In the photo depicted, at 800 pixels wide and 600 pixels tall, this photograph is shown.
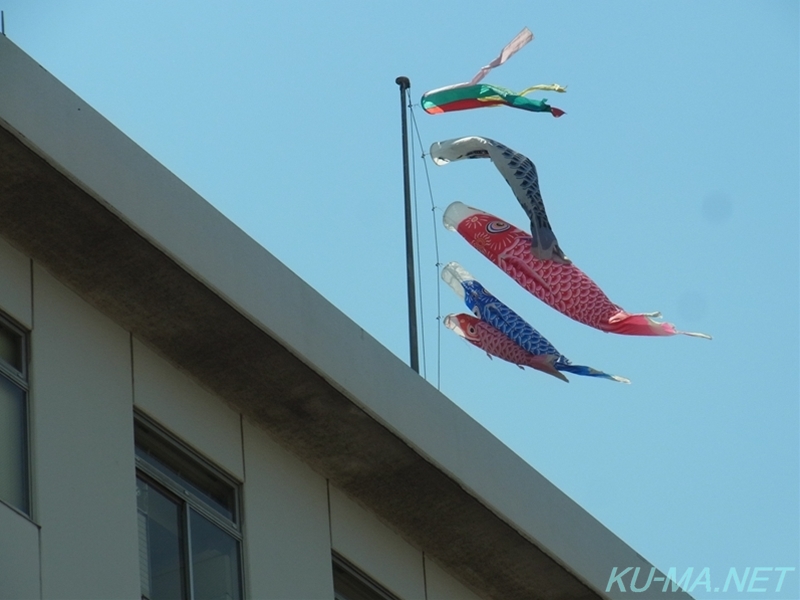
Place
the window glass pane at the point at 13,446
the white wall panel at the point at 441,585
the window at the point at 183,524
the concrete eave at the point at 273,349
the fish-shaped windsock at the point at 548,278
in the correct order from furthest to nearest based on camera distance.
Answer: the fish-shaped windsock at the point at 548,278 < the white wall panel at the point at 441,585 < the window at the point at 183,524 < the concrete eave at the point at 273,349 < the window glass pane at the point at 13,446

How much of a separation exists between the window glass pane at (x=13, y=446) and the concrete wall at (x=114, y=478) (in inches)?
3.2

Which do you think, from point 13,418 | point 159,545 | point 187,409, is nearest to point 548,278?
point 187,409

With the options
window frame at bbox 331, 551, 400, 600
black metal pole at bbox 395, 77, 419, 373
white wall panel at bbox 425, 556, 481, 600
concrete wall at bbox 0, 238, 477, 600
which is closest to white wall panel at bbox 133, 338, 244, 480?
concrete wall at bbox 0, 238, 477, 600

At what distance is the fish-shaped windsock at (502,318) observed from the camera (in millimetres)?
17016

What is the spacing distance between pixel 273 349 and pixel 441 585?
9.66 ft

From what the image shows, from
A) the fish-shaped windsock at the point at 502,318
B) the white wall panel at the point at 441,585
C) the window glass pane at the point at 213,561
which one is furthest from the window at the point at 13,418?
the fish-shaped windsock at the point at 502,318

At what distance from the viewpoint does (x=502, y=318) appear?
1770 cm

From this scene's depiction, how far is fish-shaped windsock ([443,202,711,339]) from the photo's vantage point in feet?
54.7

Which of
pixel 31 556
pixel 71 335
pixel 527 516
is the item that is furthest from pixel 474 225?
pixel 31 556

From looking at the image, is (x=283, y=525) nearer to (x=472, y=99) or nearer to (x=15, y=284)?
(x=15, y=284)

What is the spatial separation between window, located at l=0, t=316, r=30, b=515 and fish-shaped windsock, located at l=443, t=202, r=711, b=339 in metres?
7.17

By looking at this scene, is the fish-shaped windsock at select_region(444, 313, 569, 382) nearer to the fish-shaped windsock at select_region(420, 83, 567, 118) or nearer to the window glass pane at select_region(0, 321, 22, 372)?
the fish-shaped windsock at select_region(420, 83, 567, 118)

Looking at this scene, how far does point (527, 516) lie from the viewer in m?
13.9

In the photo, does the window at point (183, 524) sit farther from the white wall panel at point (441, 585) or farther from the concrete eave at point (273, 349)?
the white wall panel at point (441, 585)
